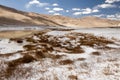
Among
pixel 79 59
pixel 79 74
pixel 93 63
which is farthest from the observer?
pixel 79 59

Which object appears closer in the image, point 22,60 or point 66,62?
point 22,60

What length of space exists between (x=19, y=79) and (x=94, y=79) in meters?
6.99

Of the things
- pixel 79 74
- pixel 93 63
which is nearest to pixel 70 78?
pixel 79 74

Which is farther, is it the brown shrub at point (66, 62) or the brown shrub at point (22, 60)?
the brown shrub at point (66, 62)

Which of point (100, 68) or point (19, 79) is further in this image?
point (100, 68)

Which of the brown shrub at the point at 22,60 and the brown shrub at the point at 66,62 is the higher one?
the brown shrub at the point at 22,60

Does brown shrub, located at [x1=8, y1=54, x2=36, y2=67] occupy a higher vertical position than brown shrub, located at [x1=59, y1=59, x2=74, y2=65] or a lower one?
higher

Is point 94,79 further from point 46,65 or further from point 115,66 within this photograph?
point 46,65

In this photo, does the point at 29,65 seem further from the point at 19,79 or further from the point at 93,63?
the point at 93,63

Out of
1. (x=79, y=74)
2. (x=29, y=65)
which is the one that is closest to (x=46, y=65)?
(x=29, y=65)

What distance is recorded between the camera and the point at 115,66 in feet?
80.6

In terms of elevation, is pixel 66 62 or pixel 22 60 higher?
pixel 22 60

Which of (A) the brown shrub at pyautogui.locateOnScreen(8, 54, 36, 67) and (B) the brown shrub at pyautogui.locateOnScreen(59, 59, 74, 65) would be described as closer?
(A) the brown shrub at pyautogui.locateOnScreen(8, 54, 36, 67)

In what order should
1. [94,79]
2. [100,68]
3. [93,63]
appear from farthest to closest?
[93,63]
[100,68]
[94,79]
